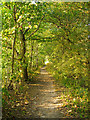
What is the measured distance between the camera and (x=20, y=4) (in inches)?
375

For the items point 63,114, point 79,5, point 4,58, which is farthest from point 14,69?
point 79,5

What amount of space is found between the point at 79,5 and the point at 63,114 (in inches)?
227

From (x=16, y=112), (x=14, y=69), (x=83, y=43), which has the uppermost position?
(x=83, y=43)

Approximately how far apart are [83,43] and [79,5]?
7.02 feet

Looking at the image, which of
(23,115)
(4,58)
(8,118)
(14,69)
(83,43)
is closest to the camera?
(8,118)

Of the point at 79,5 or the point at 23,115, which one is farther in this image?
the point at 79,5

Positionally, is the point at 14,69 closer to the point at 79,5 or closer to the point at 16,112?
the point at 16,112

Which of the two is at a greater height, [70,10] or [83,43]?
[70,10]

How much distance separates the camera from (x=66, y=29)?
414 inches

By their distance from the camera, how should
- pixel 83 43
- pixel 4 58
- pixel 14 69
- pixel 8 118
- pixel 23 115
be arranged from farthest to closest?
1. pixel 14 69
2. pixel 4 58
3. pixel 83 43
4. pixel 23 115
5. pixel 8 118

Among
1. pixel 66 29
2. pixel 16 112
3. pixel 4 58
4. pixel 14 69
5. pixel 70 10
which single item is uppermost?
pixel 70 10

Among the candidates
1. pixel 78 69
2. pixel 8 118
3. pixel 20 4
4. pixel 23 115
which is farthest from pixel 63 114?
pixel 20 4

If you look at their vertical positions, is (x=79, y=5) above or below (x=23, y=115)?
above

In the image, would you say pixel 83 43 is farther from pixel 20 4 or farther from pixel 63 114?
pixel 20 4
